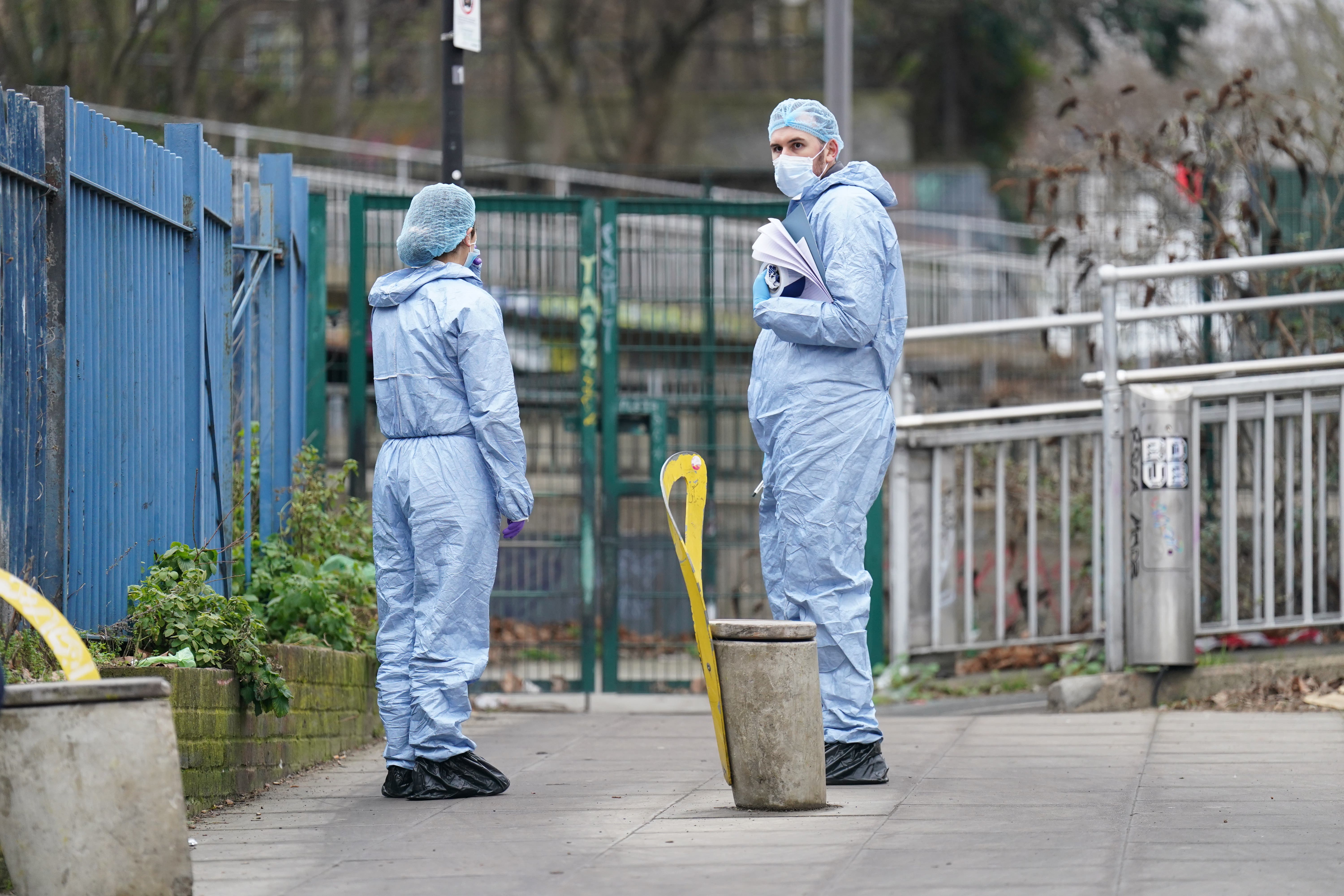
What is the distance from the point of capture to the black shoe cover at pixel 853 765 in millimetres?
5238

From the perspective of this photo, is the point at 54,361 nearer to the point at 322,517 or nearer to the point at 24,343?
the point at 24,343

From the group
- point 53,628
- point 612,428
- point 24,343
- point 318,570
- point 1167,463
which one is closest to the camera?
point 53,628

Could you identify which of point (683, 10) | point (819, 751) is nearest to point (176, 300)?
point (819, 751)

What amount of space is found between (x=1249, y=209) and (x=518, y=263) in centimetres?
377

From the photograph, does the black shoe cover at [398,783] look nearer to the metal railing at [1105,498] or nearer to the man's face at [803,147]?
the man's face at [803,147]

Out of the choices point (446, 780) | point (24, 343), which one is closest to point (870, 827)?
point (446, 780)

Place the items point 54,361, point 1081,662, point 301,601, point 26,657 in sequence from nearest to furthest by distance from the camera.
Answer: point 26,657 < point 54,361 < point 301,601 < point 1081,662

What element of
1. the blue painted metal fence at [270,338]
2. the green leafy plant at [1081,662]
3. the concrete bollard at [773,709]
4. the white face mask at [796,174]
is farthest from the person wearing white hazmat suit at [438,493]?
the green leafy plant at [1081,662]

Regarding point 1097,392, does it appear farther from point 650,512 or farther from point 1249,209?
point 650,512

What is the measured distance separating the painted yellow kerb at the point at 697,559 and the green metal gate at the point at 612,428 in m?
3.41

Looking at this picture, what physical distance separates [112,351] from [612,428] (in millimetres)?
3463

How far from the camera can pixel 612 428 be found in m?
8.31

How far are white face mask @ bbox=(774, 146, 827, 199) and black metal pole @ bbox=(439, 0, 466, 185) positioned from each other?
2.61 meters

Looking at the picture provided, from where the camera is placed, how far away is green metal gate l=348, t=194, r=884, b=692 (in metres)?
8.27
